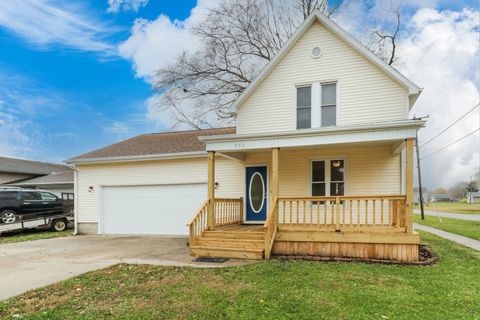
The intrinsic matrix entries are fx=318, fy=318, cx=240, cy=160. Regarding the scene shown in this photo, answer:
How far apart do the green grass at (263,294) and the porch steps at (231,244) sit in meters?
0.84

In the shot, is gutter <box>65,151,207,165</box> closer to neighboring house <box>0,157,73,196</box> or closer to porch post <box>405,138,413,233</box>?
porch post <box>405,138,413,233</box>

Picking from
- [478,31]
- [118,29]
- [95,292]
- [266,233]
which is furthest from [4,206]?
[478,31]

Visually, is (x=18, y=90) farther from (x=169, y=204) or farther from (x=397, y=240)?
(x=397, y=240)

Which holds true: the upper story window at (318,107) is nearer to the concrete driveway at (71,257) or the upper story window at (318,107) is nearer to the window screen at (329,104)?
the window screen at (329,104)

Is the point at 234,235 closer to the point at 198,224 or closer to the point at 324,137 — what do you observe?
the point at 198,224

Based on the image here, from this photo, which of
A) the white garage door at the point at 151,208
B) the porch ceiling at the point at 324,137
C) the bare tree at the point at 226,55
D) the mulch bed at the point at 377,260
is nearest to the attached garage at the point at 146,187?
the white garage door at the point at 151,208

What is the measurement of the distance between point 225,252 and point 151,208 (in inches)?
231

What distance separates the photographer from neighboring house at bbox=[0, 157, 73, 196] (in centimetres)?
2072

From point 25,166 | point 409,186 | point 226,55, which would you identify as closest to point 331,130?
point 409,186

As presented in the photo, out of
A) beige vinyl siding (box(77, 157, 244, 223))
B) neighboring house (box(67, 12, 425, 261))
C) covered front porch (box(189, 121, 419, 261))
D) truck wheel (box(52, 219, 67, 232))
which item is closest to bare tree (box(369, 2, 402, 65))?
neighboring house (box(67, 12, 425, 261))

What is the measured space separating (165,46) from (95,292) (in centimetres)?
1680

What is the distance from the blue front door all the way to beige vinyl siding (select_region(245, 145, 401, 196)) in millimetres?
1035

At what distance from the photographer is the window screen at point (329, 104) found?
415 inches

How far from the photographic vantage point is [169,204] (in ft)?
42.3
